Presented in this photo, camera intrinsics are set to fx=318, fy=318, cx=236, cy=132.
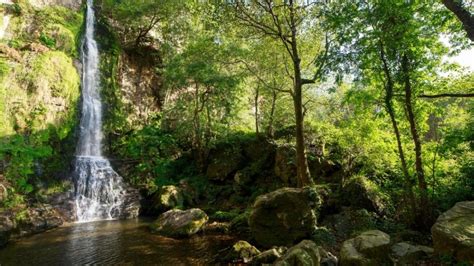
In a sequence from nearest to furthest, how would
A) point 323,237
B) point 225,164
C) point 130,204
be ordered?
point 323,237, point 130,204, point 225,164

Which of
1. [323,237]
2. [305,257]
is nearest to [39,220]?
[323,237]

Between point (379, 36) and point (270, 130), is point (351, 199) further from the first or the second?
point (270, 130)

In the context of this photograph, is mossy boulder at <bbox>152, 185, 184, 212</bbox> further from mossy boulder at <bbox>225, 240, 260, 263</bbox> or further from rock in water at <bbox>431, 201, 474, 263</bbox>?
rock in water at <bbox>431, 201, 474, 263</bbox>

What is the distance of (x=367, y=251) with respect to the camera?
6.64m

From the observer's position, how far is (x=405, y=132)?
37.2 ft

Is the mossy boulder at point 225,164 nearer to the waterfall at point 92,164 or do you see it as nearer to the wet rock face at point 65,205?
the waterfall at point 92,164

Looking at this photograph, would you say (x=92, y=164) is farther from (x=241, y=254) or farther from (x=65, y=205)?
(x=241, y=254)

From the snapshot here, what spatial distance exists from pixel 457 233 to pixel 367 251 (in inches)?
65.9

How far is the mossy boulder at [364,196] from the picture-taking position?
33.7 feet

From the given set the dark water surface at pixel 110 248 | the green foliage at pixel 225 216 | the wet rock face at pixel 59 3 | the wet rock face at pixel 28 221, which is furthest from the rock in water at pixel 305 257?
the wet rock face at pixel 59 3

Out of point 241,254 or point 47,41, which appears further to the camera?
point 47,41

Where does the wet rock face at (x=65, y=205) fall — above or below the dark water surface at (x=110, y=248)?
above

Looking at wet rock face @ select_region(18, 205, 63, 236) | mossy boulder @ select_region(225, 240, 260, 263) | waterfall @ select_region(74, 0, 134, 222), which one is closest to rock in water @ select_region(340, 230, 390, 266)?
mossy boulder @ select_region(225, 240, 260, 263)

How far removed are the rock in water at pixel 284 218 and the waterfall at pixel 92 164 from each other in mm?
8889
